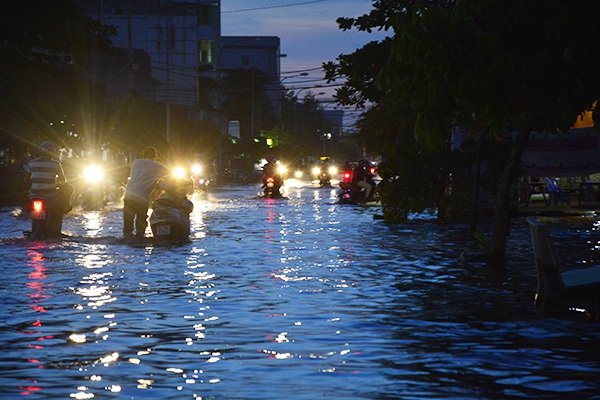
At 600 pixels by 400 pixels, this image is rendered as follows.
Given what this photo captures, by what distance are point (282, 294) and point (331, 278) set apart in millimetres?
2058

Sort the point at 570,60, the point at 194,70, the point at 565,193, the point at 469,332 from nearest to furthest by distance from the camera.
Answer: the point at 469,332 < the point at 570,60 < the point at 565,193 < the point at 194,70

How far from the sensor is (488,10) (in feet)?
48.0

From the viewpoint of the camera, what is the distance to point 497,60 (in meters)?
13.8

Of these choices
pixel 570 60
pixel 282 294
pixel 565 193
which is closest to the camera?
pixel 570 60

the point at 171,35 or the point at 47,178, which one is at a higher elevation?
the point at 171,35

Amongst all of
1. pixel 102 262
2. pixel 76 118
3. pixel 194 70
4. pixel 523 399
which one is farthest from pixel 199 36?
pixel 523 399

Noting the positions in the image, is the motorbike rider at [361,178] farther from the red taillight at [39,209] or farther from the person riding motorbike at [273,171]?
the red taillight at [39,209]

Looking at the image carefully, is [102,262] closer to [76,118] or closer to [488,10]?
[488,10]

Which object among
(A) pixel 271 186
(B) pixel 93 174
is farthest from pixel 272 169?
(B) pixel 93 174

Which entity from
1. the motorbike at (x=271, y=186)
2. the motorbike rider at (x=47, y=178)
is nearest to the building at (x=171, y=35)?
the motorbike at (x=271, y=186)

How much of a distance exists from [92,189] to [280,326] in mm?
29544

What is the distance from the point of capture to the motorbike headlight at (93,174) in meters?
40.3

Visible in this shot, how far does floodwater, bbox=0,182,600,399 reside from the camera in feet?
27.5

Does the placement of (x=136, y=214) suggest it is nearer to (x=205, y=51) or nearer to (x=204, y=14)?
(x=205, y=51)
